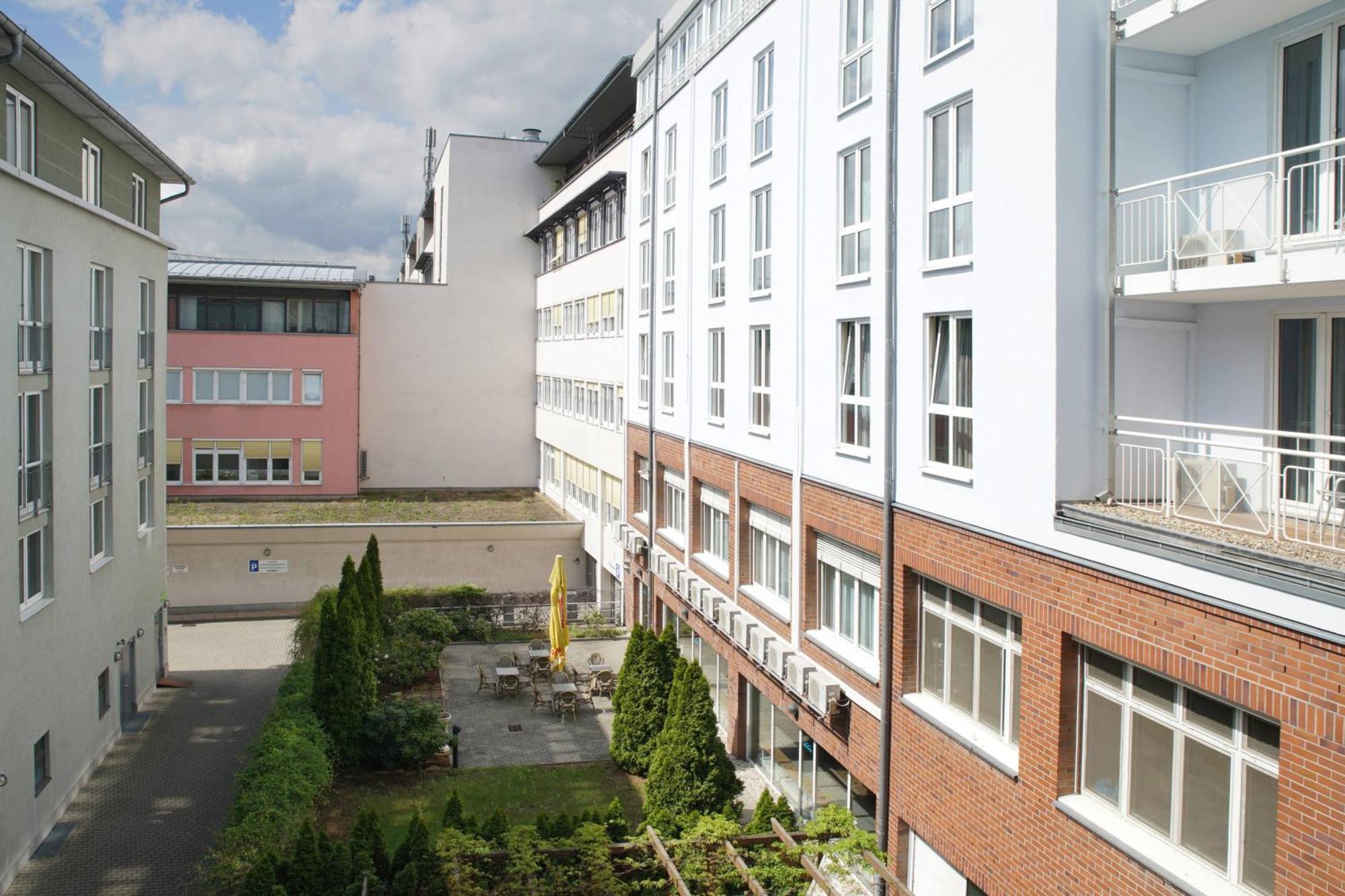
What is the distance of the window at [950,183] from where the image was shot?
1141 cm

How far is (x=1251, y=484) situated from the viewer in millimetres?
9070

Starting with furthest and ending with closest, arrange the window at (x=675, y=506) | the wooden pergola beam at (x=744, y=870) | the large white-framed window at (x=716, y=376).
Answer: the window at (x=675, y=506) → the large white-framed window at (x=716, y=376) → the wooden pergola beam at (x=744, y=870)

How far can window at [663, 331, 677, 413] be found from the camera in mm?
23422

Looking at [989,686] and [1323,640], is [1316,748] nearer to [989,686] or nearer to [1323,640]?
[1323,640]

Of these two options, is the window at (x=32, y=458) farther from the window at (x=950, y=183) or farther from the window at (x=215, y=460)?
the window at (x=215, y=460)

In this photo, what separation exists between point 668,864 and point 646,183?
1761 cm

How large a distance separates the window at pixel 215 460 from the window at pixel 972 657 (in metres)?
32.2

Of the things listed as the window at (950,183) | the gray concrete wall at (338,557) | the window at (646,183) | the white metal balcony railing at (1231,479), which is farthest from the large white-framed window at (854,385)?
the gray concrete wall at (338,557)

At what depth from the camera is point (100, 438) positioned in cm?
2077

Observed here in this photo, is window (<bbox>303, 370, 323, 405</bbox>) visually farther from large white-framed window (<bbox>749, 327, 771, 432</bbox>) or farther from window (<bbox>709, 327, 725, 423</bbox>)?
large white-framed window (<bbox>749, 327, 771, 432</bbox>)

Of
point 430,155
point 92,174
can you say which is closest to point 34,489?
point 92,174

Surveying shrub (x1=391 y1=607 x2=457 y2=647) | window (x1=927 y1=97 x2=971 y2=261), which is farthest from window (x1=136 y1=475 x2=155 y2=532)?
window (x1=927 y1=97 x2=971 y2=261)

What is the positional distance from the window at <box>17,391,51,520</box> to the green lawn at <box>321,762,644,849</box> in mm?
6427

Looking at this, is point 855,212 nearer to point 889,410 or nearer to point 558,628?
point 889,410
